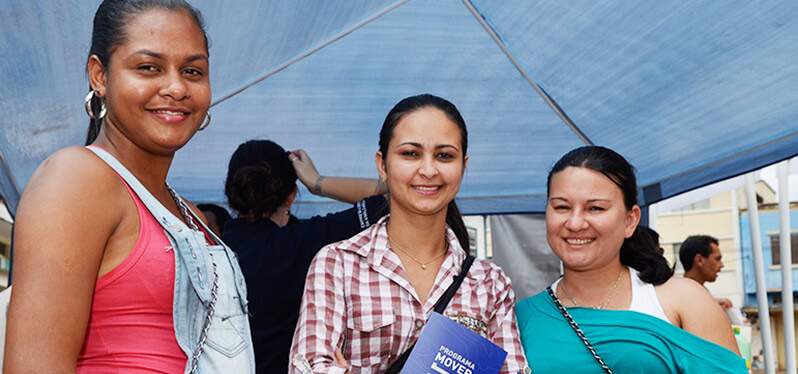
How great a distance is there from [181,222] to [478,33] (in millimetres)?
2413

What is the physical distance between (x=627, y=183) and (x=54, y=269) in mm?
1795

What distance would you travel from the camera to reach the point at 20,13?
119 inches

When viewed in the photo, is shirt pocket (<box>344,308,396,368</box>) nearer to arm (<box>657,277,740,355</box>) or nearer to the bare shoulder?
the bare shoulder

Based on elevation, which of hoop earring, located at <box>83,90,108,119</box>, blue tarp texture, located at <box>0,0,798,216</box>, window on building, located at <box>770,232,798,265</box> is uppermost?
window on building, located at <box>770,232,798,265</box>

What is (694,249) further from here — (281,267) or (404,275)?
(404,275)

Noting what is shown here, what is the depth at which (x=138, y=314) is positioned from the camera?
1.56 metres

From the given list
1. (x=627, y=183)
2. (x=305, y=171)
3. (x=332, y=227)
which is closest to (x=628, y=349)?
(x=627, y=183)

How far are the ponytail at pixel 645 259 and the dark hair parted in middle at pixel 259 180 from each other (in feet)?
3.93

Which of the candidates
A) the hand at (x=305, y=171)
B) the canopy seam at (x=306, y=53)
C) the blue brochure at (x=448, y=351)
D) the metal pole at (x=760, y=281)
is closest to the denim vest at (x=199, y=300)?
the blue brochure at (x=448, y=351)

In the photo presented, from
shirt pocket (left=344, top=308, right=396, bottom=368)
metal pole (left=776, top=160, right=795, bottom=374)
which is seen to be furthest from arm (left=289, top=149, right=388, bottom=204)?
metal pole (left=776, top=160, right=795, bottom=374)

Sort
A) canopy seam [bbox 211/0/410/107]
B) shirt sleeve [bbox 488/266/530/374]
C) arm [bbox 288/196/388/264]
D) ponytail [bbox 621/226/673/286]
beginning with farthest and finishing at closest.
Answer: canopy seam [bbox 211/0/410/107]
arm [bbox 288/196/388/264]
ponytail [bbox 621/226/673/286]
shirt sleeve [bbox 488/266/530/374]

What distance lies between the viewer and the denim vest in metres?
1.62

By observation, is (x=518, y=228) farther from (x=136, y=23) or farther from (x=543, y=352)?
(x=136, y=23)

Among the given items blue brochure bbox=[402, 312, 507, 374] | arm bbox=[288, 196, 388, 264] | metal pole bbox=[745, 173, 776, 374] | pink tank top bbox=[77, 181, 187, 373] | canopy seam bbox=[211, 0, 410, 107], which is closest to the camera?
pink tank top bbox=[77, 181, 187, 373]
